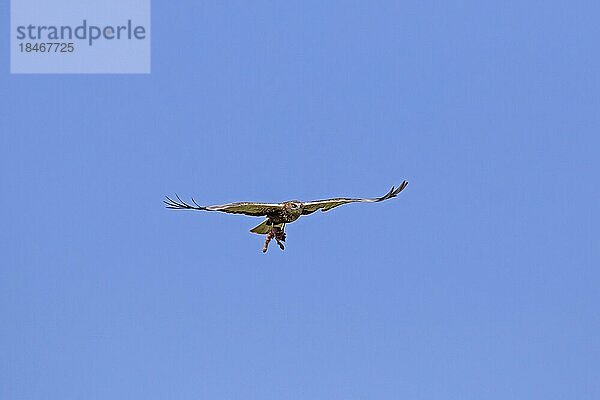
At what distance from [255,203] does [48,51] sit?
2618 cm

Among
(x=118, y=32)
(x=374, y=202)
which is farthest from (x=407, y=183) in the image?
(x=118, y=32)

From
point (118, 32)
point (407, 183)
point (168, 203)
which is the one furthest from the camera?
point (118, 32)

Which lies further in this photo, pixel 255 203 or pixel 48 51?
pixel 48 51

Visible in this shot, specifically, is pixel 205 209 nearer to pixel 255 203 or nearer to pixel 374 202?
pixel 255 203

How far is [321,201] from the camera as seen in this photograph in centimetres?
5344

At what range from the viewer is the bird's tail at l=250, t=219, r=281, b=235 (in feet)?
175

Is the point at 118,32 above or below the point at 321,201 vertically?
above

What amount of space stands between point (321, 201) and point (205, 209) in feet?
18.9

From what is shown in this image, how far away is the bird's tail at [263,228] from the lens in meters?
53.2

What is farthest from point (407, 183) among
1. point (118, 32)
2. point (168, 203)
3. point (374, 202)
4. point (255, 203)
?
point (118, 32)

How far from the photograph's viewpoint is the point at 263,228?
53844mm

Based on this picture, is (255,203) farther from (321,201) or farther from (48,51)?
(48,51)

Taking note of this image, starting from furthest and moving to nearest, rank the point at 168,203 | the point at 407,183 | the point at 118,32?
the point at 118,32 < the point at 407,183 < the point at 168,203

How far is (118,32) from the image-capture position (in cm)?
7338
